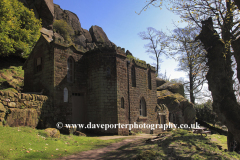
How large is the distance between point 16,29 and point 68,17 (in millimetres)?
15775

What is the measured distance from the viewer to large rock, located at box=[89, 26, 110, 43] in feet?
120

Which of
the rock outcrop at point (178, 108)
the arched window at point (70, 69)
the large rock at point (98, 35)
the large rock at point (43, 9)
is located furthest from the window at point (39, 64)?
the large rock at point (98, 35)

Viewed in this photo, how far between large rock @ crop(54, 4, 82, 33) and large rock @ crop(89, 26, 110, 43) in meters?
2.80

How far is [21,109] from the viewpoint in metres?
9.63

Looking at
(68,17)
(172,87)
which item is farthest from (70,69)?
(68,17)

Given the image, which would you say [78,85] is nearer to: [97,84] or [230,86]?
[97,84]

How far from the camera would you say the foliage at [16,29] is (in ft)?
61.1

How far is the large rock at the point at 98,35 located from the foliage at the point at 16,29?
12.7 metres

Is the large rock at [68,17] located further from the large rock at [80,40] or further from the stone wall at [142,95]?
the stone wall at [142,95]

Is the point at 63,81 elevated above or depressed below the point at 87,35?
below

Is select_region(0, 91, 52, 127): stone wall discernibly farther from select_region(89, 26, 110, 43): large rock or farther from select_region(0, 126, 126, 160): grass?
select_region(89, 26, 110, 43): large rock

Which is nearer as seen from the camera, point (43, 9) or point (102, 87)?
point (102, 87)

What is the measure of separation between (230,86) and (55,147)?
794 cm

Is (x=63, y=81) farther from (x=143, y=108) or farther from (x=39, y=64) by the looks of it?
(x=143, y=108)
